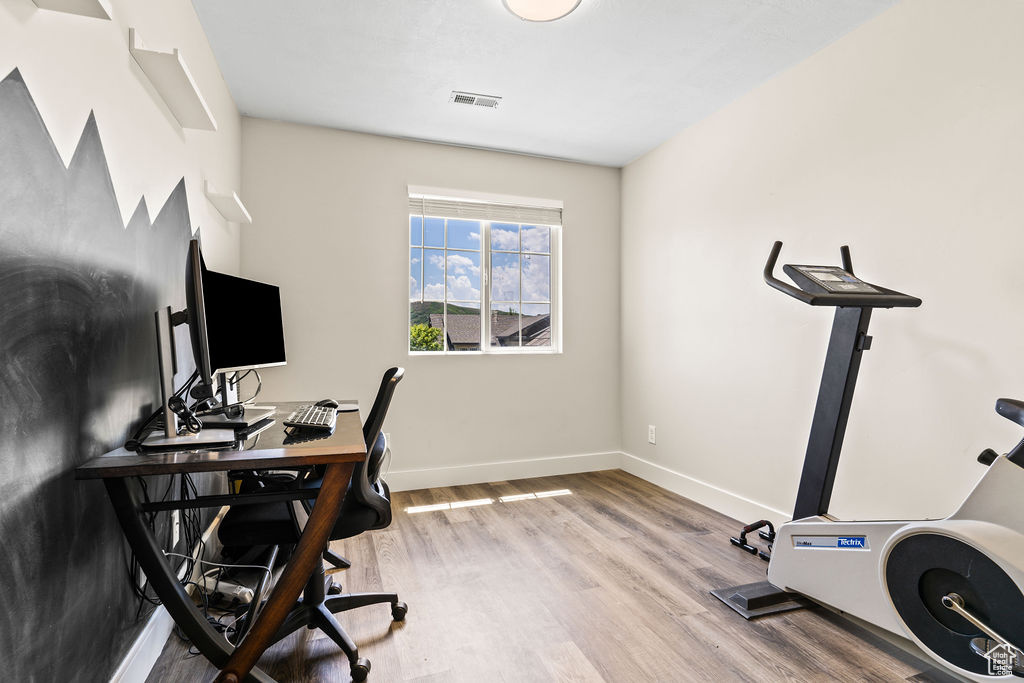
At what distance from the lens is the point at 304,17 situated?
7.56 ft

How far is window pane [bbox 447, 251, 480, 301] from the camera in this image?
12.8 ft

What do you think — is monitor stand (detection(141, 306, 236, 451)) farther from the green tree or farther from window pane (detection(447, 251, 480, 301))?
window pane (detection(447, 251, 480, 301))

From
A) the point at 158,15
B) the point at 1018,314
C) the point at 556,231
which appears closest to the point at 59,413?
the point at 158,15

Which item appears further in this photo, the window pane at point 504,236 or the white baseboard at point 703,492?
the window pane at point 504,236

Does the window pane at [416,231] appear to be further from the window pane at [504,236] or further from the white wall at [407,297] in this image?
the window pane at [504,236]

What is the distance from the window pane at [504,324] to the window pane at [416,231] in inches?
28.7

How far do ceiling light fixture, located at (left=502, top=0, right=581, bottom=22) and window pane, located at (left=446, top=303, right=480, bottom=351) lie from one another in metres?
2.08

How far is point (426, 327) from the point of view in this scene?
12.5 feet

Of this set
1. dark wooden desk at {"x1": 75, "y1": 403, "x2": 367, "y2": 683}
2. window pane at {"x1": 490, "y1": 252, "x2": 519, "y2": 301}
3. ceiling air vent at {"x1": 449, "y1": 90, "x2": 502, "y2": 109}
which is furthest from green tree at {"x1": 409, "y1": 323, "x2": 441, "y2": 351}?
dark wooden desk at {"x1": 75, "y1": 403, "x2": 367, "y2": 683}

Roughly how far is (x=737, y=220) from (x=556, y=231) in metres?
1.47

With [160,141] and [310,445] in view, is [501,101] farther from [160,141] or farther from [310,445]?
[310,445]

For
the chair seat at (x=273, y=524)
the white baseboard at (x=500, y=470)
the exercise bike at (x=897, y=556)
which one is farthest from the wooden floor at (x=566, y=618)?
the white baseboard at (x=500, y=470)

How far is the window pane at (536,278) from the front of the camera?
162 inches

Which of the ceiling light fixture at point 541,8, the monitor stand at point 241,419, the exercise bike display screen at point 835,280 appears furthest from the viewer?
the ceiling light fixture at point 541,8
